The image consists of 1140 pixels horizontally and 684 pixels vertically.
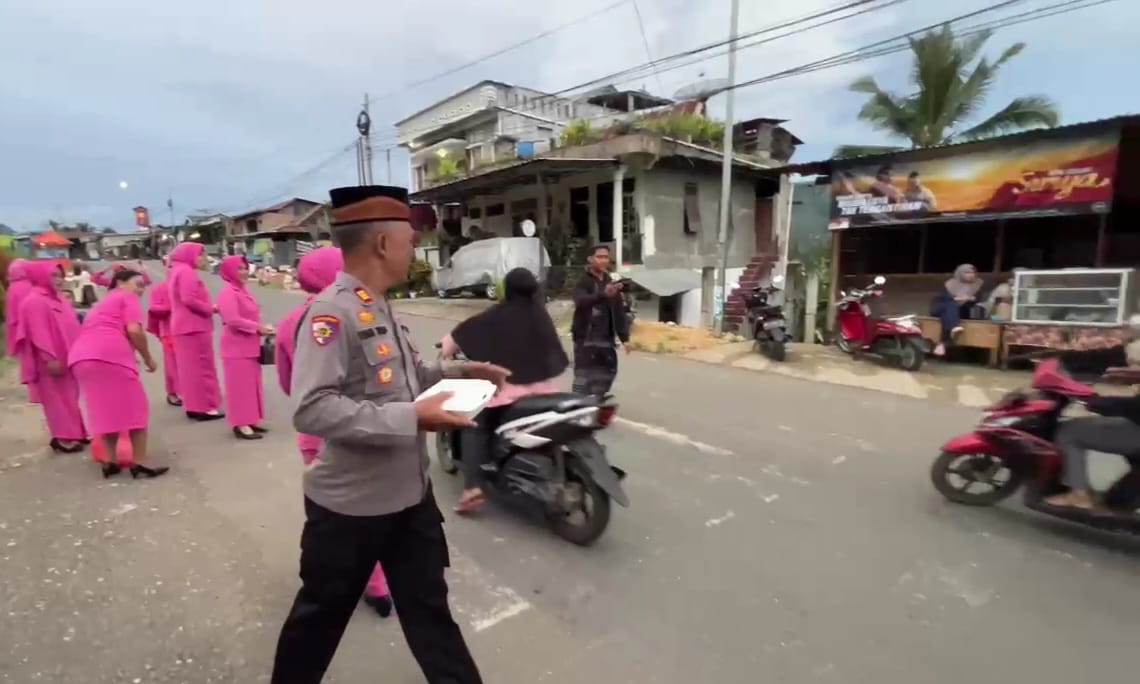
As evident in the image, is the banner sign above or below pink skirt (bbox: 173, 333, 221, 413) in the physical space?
above

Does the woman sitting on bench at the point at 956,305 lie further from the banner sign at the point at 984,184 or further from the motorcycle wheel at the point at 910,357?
the banner sign at the point at 984,184

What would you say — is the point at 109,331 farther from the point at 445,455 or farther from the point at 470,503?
the point at 470,503

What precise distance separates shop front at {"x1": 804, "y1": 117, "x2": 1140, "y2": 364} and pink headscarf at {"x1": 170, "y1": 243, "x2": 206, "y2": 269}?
9.51m

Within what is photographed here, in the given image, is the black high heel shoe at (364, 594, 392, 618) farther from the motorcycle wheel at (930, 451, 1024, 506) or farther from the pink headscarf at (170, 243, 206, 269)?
the pink headscarf at (170, 243, 206, 269)

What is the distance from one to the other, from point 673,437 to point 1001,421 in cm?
245

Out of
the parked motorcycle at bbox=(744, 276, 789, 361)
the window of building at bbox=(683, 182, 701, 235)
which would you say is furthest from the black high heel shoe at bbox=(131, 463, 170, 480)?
the window of building at bbox=(683, 182, 701, 235)

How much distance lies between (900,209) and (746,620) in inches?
359

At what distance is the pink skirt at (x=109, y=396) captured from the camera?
14.5 feet

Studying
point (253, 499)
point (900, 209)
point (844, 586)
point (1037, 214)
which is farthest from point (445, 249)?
point (844, 586)

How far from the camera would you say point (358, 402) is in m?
1.76

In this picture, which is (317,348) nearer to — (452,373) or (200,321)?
(452,373)

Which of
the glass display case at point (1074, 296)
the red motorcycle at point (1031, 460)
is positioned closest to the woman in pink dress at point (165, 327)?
the red motorcycle at point (1031, 460)

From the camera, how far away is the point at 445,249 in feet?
75.6

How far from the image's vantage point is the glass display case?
7.88 meters
